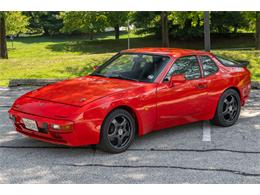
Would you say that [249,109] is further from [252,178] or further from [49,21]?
[49,21]

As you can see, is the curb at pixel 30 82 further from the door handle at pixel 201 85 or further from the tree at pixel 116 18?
the tree at pixel 116 18

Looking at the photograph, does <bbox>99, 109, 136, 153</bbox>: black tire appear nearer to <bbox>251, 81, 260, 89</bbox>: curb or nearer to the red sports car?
the red sports car

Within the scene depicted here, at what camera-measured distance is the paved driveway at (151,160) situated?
4.99m

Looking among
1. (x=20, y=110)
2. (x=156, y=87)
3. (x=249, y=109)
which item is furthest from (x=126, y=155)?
(x=249, y=109)

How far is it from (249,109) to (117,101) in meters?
4.00

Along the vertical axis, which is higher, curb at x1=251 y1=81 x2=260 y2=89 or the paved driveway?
curb at x1=251 y1=81 x2=260 y2=89

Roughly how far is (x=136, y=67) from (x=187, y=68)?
0.84m

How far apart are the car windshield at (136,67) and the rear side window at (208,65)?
0.79m

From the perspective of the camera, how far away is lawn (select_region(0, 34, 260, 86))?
15.1m

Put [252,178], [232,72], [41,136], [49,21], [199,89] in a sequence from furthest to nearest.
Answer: [49,21] < [232,72] < [199,89] < [41,136] < [252,178]

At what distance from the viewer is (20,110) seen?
5.97m

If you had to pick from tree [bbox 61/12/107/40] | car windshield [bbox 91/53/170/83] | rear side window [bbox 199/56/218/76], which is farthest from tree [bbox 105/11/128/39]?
car windshield [bbox 91/53/170/83]

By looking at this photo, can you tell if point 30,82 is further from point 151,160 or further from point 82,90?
point 151,160

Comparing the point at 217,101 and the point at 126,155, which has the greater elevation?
the point at 217,101
